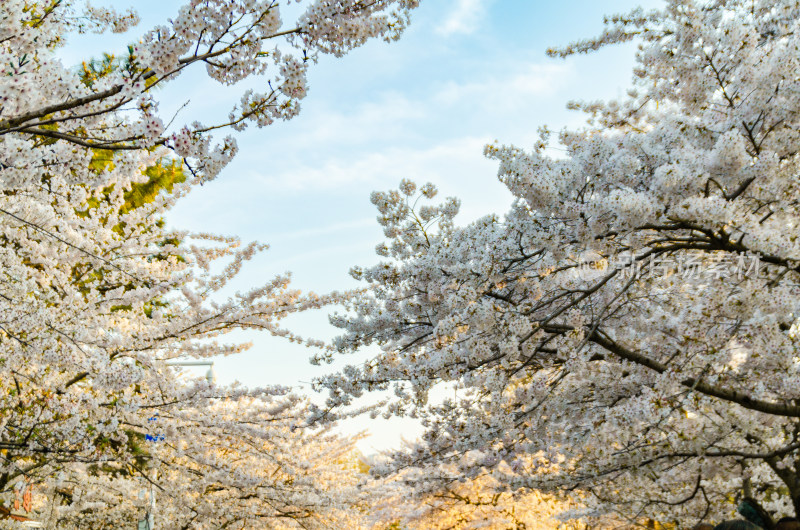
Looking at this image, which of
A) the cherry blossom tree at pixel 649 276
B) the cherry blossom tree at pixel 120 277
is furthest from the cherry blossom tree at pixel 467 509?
the cherry blossom tree at pixel 649 276

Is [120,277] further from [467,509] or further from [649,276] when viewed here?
[467,509]

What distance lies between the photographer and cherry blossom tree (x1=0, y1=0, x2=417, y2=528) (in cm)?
307

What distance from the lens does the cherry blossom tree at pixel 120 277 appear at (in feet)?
10.1

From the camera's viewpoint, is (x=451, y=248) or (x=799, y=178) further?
(x=451, y=248)

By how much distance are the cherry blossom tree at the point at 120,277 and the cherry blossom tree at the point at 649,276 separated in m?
2.11

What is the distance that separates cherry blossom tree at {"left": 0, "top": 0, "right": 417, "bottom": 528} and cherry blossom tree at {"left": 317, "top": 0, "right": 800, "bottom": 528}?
6.94ft

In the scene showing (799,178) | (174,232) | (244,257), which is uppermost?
(174,232)

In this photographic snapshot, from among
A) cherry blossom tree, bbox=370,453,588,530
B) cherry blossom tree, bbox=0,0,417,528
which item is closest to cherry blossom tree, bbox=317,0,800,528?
cherry blossom tree, bbox=0,0,417,528

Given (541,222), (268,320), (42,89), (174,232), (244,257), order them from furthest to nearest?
(174,232) → (244,257) → (268,320) → (541,222) → (42,89)

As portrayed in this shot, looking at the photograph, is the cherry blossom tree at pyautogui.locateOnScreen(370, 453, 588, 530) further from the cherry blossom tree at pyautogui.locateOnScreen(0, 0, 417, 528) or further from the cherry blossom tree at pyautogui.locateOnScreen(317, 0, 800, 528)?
the cherry blossom tree at pyautogui.locateOnScreen(317, 0, 800, 528)

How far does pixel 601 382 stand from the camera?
6.00m

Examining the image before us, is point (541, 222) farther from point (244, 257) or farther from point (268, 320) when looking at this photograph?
point (244, 257)

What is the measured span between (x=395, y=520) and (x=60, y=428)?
458 inches

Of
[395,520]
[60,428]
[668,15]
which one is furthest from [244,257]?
[395,520]
